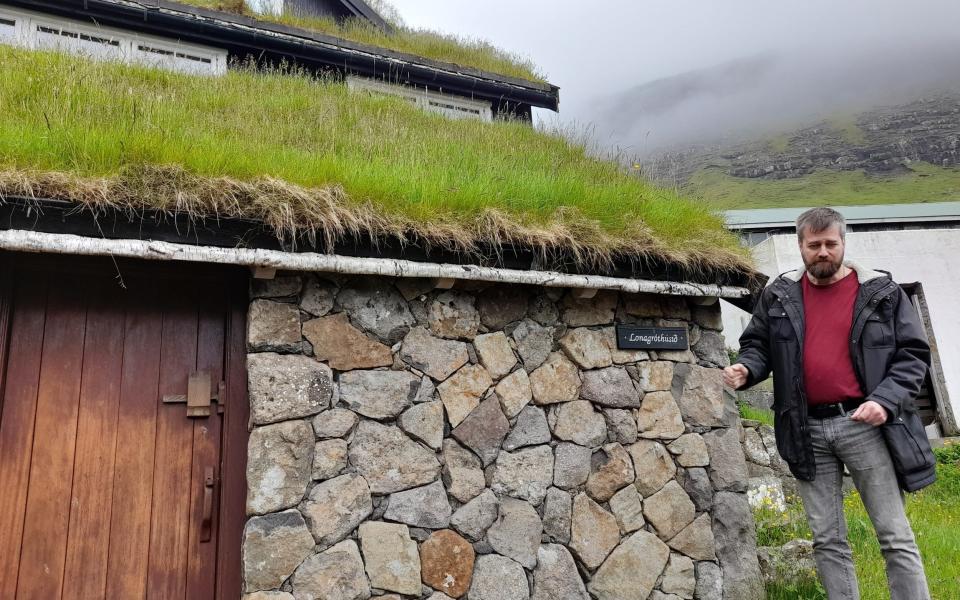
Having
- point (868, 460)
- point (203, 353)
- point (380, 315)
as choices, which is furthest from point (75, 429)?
point (868, 460)

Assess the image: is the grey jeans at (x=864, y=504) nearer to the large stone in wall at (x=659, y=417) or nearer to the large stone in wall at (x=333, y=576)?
the large stone in wall at (x=659, y=417)

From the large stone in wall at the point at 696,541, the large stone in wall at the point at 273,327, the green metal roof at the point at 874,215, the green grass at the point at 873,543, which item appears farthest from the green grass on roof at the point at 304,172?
the green metal roof at the point at 874,215

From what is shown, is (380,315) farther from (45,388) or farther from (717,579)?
(717,579)

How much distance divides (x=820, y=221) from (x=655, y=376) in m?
1.39

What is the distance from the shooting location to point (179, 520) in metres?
2.98

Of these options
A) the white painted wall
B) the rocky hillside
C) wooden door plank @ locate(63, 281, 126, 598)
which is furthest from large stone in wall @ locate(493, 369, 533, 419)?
the rocky hillside

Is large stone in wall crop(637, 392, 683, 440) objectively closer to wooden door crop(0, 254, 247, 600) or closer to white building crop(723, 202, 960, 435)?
wooden door crop(0, 254, 247, 600)

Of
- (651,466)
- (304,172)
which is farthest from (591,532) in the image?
(304,172)

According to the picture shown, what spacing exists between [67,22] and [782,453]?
8732 millimetres

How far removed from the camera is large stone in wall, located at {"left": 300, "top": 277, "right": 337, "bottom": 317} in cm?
308

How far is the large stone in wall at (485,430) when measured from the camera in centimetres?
326

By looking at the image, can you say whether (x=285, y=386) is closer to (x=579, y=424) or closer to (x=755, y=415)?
(x=579, y=424)

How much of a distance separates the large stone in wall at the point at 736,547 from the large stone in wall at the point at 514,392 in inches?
58.9

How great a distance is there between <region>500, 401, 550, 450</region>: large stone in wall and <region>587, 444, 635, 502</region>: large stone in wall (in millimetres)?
371
